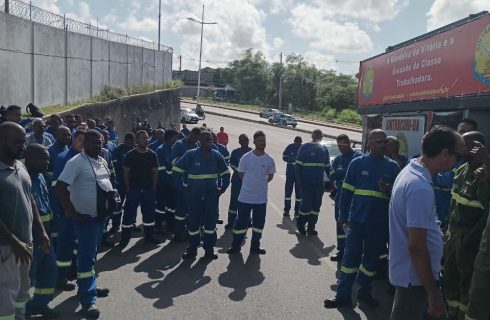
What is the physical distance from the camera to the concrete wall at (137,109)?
2079 cm

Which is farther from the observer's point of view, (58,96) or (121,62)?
(121,62)

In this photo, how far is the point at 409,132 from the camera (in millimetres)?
10539

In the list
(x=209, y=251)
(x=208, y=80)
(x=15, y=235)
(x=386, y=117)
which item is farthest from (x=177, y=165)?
(x=208, y=80)

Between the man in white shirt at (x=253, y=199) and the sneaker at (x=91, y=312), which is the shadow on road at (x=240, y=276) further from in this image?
the sneaker at (x=91, y=312)

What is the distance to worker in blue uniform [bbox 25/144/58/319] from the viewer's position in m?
Answer: 4.97

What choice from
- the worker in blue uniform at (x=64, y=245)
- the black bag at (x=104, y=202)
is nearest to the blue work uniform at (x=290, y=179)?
the worker in blue uniform at (x=64, y=245)

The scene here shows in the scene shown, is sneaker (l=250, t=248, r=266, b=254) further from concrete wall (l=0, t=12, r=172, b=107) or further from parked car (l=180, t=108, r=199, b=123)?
parked car (l=180, t=108, r=199, b=123)

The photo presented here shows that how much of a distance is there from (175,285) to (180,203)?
262 centimetres

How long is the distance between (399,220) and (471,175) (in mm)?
1511

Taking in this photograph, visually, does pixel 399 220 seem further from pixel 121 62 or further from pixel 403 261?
pixel 121 62

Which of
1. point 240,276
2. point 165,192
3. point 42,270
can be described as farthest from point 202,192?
point 42,270

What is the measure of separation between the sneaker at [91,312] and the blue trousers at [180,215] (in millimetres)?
3312

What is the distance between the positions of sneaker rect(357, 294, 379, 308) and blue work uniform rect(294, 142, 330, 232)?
10.9ft

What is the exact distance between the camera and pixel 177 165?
304 inches
